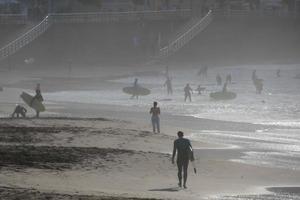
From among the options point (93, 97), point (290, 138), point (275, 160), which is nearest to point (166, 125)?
point (290, 138)

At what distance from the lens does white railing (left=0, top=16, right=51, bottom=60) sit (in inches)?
2426

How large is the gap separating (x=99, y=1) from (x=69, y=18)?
519 inches

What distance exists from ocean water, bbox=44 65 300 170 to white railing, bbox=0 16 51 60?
11.0m

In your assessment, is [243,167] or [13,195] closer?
[13,195]

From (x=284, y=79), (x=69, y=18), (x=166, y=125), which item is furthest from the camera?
(x=69, y=18)

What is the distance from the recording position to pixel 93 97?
44281mm

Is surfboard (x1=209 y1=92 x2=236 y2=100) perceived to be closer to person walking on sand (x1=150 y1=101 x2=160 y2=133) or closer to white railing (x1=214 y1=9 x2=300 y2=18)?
person walking on sand (x1=150 y1=101 x2=160 y2=133)

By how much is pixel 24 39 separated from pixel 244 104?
84.9 ft

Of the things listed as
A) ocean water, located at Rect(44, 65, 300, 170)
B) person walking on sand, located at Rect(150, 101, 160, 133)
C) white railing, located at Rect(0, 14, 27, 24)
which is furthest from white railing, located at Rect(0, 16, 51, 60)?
person walking on sand, located at Rect(150, 101, 160, 133)

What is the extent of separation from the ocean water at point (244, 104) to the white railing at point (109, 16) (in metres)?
9.48

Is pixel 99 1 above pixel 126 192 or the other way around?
above

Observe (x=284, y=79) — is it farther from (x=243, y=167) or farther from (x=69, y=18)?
(x=243, y=167)

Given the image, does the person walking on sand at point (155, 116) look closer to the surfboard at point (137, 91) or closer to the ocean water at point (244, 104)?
the ocean water at point (244, 104)

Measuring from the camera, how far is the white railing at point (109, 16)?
217 feet
